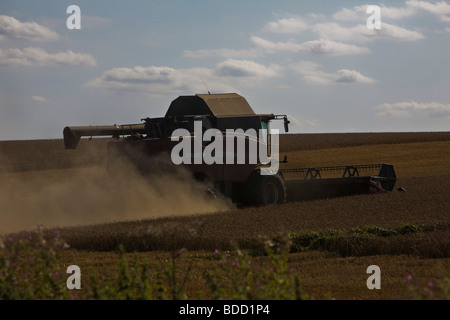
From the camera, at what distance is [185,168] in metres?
16.4

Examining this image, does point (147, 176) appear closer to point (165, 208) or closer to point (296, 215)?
point (165, 208)

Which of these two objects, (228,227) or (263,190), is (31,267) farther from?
(263,190)

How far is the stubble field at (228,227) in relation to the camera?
399 inches

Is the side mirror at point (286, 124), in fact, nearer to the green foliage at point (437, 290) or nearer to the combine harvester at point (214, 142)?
the combine harvester at point (214, 142)

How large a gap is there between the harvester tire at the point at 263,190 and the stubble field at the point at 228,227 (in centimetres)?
62

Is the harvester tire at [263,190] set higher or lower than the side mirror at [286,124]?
lower

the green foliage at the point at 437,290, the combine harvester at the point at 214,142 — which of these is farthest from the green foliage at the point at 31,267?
the combine harvester at the point at 214,142

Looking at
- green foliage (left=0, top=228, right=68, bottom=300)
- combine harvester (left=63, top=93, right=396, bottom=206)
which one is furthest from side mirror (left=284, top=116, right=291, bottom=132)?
green foliage (left=0, top=228, right=68, bottom=300)

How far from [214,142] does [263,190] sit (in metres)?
2.24

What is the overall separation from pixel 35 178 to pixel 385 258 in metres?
26.4

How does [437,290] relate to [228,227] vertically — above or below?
below

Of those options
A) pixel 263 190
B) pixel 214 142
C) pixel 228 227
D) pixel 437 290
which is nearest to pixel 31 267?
pixel 437 290

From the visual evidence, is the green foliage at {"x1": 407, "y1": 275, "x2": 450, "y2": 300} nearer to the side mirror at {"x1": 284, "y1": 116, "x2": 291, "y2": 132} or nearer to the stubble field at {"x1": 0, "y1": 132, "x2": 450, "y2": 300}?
the stubble field at {"x1": 0, "y1": 132, "x2": 450, "y2": 300}

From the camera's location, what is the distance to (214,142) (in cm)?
1673
